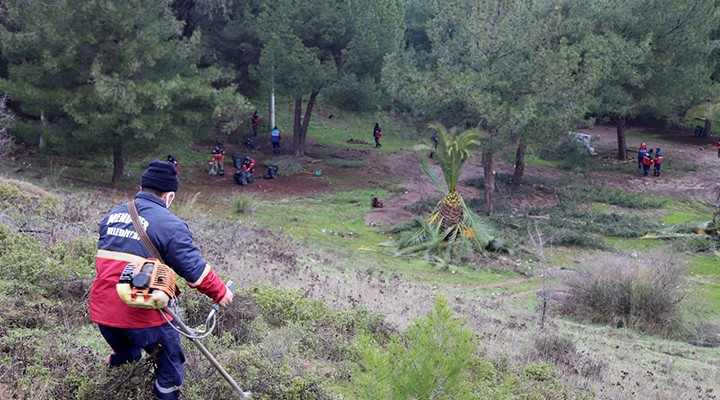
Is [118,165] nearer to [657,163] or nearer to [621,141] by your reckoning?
[657,163]

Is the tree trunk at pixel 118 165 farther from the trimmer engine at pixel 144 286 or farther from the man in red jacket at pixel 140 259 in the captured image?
the trimmer engine at pixel 144 286

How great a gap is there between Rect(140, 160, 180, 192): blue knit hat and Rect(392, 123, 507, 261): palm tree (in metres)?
13.1

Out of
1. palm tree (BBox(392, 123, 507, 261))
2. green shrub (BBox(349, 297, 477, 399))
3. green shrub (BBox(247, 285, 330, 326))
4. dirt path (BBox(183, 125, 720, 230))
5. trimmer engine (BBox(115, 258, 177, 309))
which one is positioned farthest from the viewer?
dirt path (BBox(183, 125, 720, 230))

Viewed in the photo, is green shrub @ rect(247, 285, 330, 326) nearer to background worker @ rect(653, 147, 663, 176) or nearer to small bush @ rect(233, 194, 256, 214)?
small bush @ rect(233, 194, 256, 214)

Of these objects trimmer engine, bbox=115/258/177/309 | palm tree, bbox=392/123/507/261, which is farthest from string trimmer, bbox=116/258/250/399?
palm tree, bbox=392/123/507/261

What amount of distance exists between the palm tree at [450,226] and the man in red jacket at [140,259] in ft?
43.2

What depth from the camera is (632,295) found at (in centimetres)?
1283

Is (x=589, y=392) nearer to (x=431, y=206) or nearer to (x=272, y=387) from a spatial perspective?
(x=272, y=387)

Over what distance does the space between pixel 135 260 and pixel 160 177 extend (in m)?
0.59

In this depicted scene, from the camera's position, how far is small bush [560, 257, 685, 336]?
12664 millimetres

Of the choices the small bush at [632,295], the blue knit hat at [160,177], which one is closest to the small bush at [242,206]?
the small bush at [632,295]

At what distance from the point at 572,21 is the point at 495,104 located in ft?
15.5

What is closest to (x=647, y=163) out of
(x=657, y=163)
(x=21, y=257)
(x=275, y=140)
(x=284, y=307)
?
(x=657, y=163)

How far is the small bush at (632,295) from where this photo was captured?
41.5 feet
